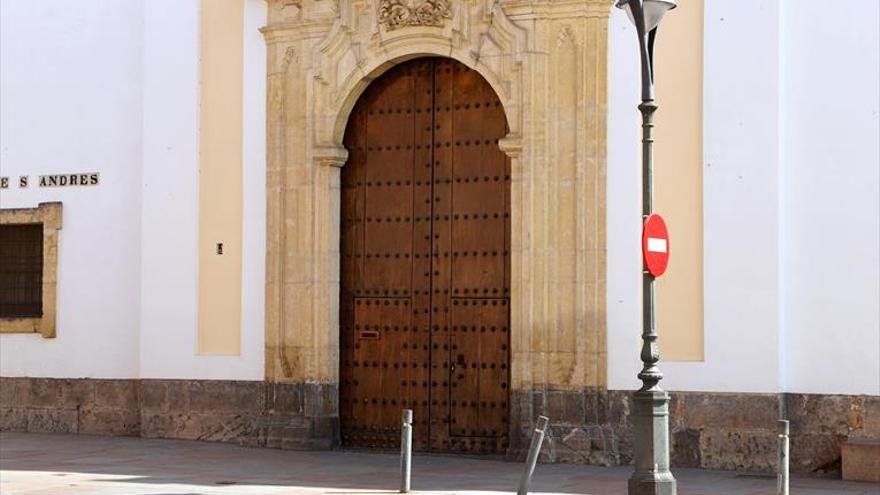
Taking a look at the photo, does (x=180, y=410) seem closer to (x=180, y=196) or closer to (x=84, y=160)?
(x=180, y=196)

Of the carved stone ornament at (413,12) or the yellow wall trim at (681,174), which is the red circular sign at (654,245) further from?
the carved stone ornament at (413,12)

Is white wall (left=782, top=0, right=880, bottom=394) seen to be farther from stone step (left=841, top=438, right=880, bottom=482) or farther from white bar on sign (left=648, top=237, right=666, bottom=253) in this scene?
white bar on sign (left=648, top=237, right=666, bottom=253)

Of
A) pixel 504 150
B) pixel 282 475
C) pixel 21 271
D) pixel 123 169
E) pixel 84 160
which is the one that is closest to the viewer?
pixel 282 475

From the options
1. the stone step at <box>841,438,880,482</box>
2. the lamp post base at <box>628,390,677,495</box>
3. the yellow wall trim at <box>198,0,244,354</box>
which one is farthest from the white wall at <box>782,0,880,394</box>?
the yellow wall trim at <box>198,0,244,354</box>

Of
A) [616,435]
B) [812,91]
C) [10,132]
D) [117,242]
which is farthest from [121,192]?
[812,91]

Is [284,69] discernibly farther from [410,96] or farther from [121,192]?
[121,192]

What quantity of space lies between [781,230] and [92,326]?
9256 mm

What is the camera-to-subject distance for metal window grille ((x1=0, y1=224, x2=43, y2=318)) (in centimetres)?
2158

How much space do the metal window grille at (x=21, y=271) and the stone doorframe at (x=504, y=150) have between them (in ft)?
13.0

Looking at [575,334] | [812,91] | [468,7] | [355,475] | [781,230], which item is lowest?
[355,475]

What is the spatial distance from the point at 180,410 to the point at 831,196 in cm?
844

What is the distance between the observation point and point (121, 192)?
20922 mm

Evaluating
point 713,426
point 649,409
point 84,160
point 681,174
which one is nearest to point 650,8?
point 649,409

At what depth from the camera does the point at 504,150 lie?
18.0 meters
